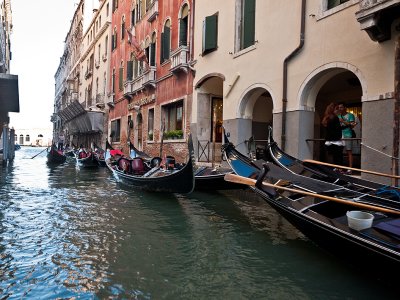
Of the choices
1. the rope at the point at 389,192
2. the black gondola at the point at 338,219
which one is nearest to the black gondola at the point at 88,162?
the black gondola at the point at 338,219

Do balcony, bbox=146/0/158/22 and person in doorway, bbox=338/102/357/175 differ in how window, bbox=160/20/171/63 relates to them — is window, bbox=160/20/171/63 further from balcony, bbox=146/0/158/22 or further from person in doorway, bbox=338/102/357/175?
person in doorway, bbox=338/102/357/175

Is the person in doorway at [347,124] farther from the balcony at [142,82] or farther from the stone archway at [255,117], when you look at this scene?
the balcony at [142,82]

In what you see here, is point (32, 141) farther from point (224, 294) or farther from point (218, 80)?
point (224, 294)

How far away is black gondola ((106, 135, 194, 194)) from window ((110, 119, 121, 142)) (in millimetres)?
8248

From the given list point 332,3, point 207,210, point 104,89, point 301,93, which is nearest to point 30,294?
point 207,210

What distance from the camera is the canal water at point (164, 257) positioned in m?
2.76

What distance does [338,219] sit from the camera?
3.25 m

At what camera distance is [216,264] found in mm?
3344

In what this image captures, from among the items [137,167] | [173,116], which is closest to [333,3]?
[137,167]

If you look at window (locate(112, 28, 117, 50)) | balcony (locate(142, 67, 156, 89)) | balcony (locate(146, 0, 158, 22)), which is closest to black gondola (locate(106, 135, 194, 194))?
balcony (locate(142, 67, 156, 89))

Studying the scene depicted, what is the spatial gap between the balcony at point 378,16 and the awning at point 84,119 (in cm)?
1714

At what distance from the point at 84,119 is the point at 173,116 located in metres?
11.1

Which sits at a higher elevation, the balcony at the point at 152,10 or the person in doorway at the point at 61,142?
the balcony at the point at 152,10

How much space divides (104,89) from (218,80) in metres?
11.7
